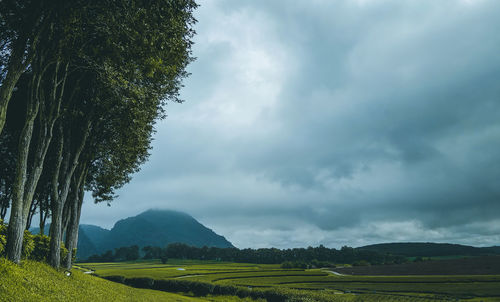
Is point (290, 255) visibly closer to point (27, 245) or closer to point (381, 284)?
point (381, 284)

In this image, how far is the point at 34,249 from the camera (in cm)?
2086

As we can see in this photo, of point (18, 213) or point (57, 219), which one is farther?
point (57, 219)

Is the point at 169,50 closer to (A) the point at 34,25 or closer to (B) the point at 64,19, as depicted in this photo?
(B) the point at 64,19

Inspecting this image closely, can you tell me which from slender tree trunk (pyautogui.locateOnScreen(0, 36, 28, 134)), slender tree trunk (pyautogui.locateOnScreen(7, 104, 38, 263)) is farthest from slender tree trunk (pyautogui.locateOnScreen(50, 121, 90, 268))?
slender tree trunk (pyautogui.locateOnScreen(0, 36, 28, 134))

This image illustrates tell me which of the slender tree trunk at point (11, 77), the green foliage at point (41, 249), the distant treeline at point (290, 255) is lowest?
the distant treeline at point (290, 255)

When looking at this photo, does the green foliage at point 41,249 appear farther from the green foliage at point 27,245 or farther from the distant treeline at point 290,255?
the distant treeline at point 290,255

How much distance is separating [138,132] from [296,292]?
36.0 metres

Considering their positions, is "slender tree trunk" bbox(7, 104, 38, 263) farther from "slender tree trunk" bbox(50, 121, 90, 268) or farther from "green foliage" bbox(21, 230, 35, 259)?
"slender tree trunk" bbox(50, 121, 90, 268)

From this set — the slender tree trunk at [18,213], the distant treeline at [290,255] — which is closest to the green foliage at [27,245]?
the slender tree trunk at [18,213]

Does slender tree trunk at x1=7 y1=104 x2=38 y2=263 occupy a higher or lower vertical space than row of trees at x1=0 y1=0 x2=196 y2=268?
lower

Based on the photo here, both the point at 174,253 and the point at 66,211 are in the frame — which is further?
the point at 174,253

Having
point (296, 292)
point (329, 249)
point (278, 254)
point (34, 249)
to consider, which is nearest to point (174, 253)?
point (278, 254)

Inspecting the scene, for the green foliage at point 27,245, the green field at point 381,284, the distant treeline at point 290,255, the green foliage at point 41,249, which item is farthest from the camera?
the distant treeline at point 290,255

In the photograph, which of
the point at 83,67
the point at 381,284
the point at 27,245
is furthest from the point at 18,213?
the point at 381,284
